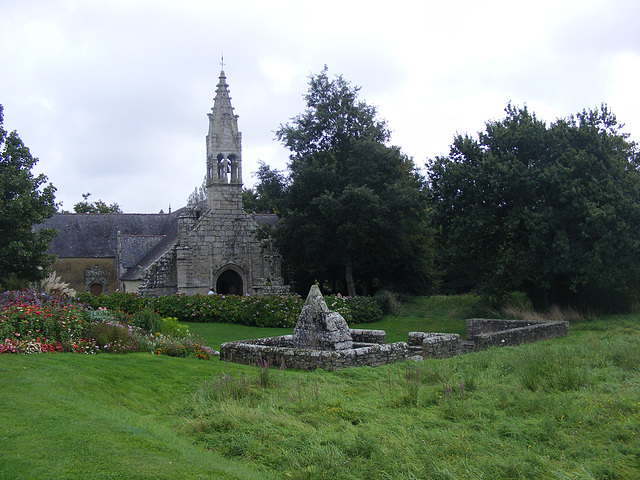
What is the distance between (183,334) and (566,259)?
40.7ft


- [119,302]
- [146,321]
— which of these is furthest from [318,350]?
[119,302]

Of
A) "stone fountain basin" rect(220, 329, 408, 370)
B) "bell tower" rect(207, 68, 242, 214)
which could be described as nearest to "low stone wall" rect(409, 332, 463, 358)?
"stone fountain basin" rect(220, 329, 408, 370)

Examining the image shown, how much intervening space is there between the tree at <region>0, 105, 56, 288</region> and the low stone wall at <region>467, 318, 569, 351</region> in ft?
46.5

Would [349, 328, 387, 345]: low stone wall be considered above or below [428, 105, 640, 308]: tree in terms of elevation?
below

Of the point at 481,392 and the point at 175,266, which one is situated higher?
the point at 175,266

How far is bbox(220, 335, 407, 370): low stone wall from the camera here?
34.3ft

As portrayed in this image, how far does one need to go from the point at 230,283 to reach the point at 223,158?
6988mm

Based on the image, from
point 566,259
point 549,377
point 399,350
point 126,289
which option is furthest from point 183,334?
point 126,289

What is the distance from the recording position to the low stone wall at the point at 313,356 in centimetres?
1045

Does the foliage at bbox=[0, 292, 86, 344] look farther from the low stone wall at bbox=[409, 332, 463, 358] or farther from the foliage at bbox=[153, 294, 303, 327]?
the foliage at bbox=[153, 294, 303, 327]

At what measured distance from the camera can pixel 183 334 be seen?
14.1 m

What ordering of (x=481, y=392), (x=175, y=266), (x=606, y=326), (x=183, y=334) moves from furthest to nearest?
(x=175, y=266) → (x=606, y=326) → (x=183, y=334) → (x=481, y=392)

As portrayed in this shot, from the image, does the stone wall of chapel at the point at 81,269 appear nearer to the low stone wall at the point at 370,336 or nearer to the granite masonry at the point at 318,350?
the low stone wall at the point at 370,336

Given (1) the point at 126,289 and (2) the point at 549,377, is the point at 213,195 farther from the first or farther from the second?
(2) the point at 549,377
